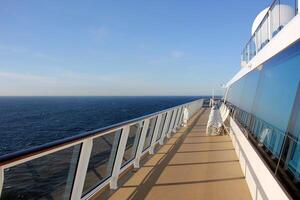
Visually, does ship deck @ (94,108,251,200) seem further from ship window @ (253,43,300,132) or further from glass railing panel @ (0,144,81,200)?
ship window @ (253,43,300,132)

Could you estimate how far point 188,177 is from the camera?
15.7ft

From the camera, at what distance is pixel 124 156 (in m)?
4.78

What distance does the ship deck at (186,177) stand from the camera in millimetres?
3986

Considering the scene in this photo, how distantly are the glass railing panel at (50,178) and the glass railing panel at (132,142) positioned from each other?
1749 mm

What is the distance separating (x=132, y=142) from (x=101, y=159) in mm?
1262

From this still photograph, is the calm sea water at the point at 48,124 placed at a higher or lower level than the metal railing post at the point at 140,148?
lower

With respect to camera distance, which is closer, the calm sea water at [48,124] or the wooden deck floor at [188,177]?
the wooden deck floor at [188,177]

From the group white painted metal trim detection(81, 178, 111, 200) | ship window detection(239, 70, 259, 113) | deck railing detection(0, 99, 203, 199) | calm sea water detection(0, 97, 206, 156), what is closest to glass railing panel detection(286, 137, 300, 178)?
deck railing detection(0, 99, 203, 199)

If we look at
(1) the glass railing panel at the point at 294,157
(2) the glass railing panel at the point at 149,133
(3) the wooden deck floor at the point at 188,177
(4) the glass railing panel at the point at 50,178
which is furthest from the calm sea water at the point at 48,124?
(1) the glass railing panel at the point at 294,157

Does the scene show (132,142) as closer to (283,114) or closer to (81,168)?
(81,168)

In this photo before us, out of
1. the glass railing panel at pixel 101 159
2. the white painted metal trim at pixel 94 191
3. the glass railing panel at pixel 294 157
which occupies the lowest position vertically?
the white painted metal trim at pixel 94 191

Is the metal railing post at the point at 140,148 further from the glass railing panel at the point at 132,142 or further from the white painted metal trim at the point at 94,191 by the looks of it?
the white painted metal trim at the point at 94,191

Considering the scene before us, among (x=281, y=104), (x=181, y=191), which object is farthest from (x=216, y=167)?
(x=281, y=104)

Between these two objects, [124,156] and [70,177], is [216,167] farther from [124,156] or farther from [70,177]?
[70,177]
